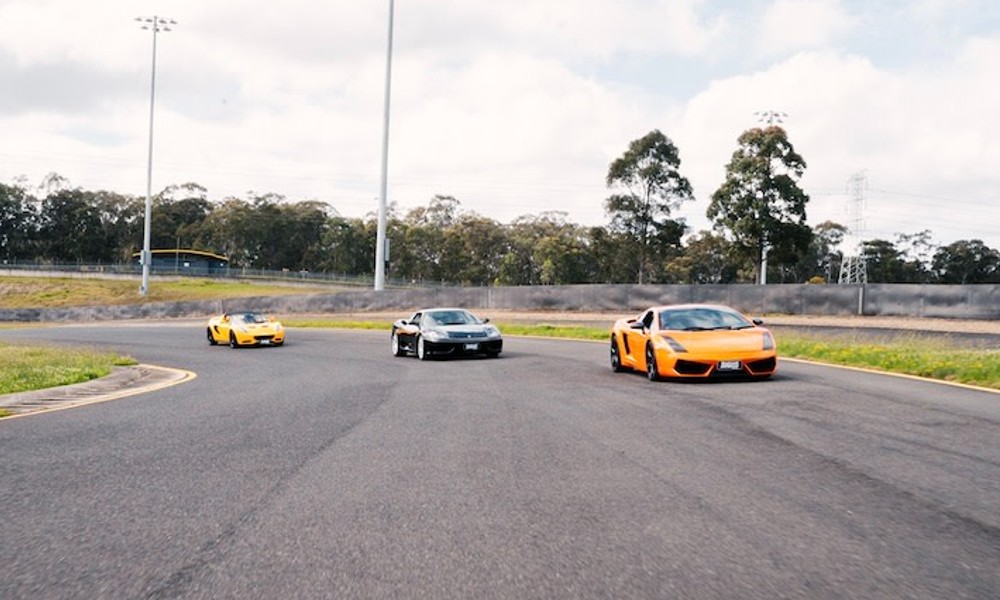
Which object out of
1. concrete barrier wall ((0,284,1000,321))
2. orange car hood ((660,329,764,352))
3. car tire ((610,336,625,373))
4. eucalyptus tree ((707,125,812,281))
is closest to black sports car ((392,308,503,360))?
car tire ((610,336,625,373))

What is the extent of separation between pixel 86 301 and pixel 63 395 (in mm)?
68264

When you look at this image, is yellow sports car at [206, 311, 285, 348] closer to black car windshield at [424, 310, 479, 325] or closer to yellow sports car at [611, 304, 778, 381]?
black car windshield at [424, 310, 479, 325]

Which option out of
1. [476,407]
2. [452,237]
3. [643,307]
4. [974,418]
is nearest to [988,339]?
[643,307]

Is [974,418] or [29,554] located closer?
[29,554]

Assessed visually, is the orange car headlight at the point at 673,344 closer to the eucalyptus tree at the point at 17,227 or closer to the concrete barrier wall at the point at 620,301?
the concrete barrier wall at the point at 620,301

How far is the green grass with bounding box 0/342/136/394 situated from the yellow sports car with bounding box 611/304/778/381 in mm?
9244

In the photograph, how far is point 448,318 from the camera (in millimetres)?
21484

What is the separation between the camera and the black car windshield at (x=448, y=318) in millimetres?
21188

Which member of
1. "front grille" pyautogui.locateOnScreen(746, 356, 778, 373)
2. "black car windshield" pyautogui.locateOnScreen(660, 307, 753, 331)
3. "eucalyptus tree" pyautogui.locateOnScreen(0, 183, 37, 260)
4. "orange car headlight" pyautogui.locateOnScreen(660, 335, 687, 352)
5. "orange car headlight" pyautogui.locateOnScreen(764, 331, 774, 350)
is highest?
"eucalyptus tree" pyautogui.locateOnScreen(0, 183, 37, 260)

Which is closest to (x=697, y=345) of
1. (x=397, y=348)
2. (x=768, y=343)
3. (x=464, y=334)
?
(x=768, y=343)

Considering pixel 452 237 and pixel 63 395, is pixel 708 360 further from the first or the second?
pixel 452 237

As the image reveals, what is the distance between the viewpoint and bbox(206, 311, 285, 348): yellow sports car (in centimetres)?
2722

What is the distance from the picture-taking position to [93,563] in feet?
13.5

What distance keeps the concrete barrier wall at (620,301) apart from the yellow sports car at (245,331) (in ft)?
42.7
